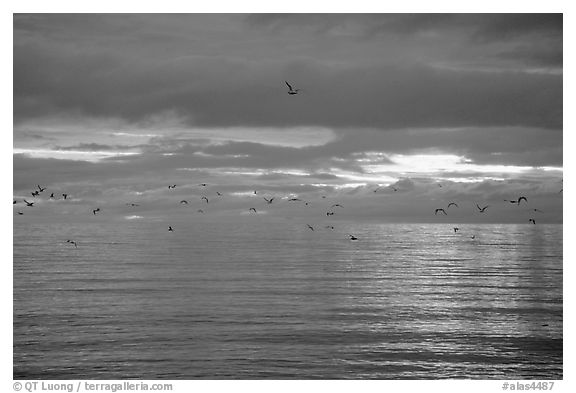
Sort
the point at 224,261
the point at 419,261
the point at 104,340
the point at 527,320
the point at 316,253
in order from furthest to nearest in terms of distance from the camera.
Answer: the point at 316,253
the point at 419,261
the point at 224,261
the point at 527,320
the point at 104,340

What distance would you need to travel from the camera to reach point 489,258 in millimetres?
97062

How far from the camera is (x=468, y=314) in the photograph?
49.6m

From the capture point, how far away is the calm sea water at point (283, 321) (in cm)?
3600

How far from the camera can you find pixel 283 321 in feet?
150

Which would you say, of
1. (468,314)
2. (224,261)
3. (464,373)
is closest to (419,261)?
(224,261)

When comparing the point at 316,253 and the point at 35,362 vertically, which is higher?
the point at 316,253

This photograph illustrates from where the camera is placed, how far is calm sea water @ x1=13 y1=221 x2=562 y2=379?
3600 cm
